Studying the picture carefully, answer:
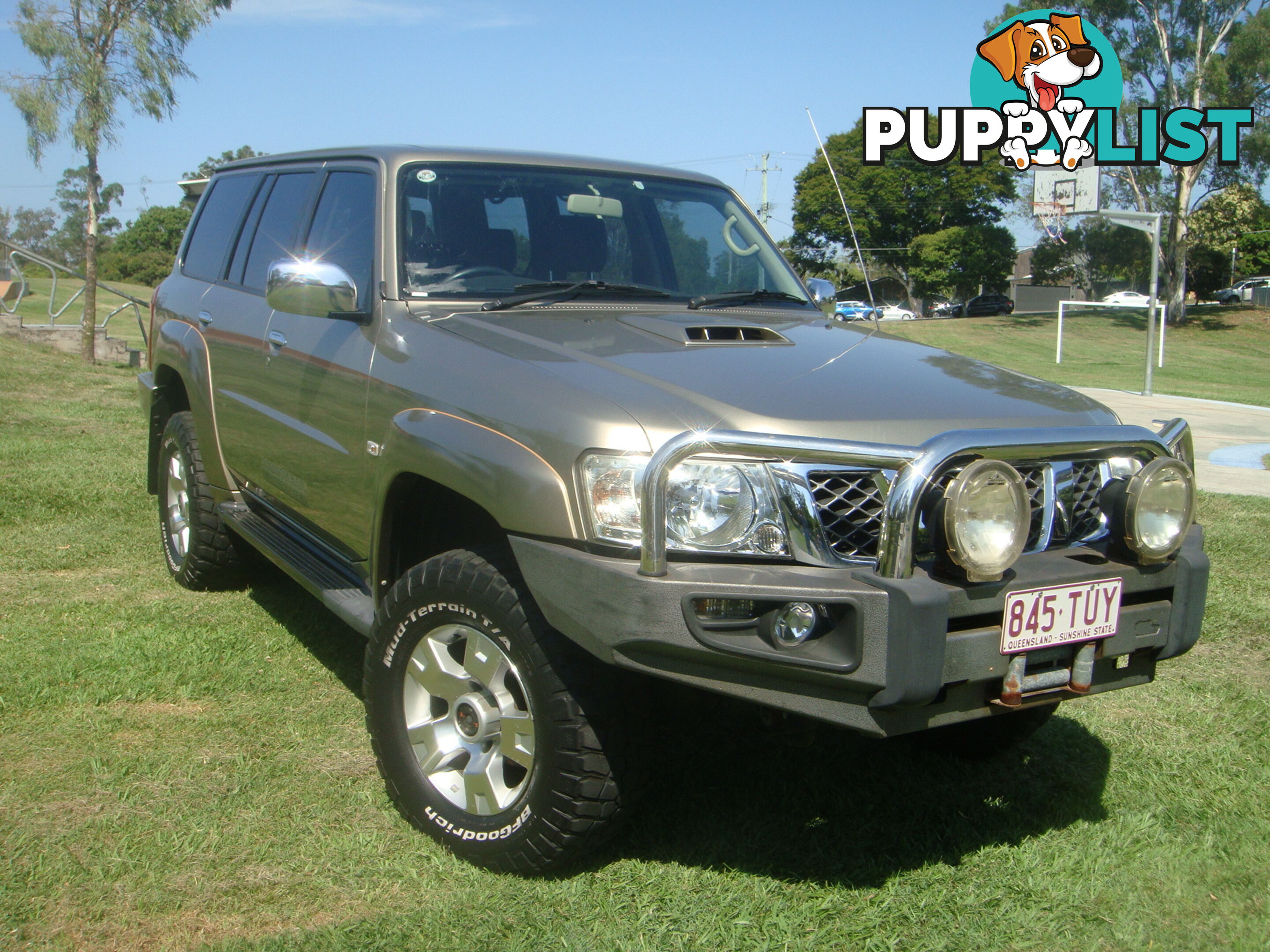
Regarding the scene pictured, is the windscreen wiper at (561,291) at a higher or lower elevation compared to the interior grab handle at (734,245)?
lower

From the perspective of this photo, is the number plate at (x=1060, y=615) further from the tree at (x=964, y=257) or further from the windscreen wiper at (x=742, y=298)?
the tree at (x=964, y=257)

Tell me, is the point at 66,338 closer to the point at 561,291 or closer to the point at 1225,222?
the point at 561,291

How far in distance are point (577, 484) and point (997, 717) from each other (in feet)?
6.13

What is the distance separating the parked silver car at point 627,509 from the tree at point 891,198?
56328 millimetres

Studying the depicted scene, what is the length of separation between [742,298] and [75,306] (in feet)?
97.7

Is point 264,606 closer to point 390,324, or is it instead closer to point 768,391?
point 390,324

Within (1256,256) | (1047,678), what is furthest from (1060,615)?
(1256,256)

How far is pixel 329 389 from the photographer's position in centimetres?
370

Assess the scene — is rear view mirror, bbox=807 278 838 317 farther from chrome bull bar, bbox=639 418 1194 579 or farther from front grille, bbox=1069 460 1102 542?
chrome bull bar, bbox=639 418 1194 579

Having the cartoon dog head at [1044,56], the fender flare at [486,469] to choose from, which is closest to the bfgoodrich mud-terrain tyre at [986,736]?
the fender flare at [486,469]

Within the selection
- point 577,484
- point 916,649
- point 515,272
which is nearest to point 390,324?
point 515,272

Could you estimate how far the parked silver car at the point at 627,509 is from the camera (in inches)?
96.7

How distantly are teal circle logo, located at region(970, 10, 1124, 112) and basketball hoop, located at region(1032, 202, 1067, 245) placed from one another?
3857 mm

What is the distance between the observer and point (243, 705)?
412cm
